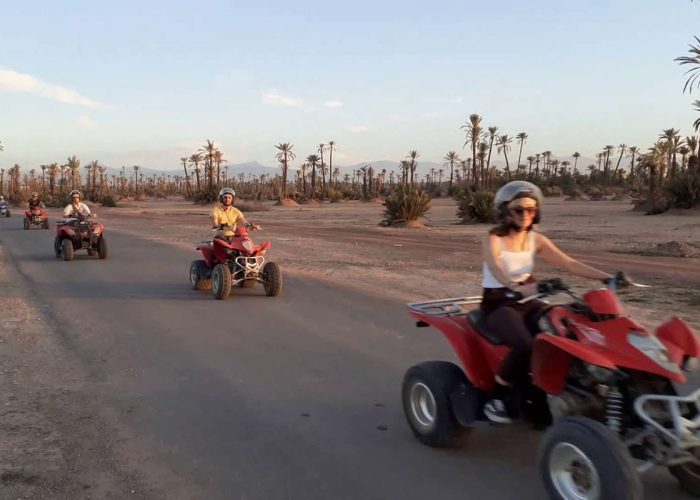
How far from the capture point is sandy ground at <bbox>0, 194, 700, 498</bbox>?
399 centimetres

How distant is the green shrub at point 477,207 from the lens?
30453 millimetres

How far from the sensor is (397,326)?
26.1 ft

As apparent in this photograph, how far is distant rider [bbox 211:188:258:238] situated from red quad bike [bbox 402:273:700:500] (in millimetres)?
7327

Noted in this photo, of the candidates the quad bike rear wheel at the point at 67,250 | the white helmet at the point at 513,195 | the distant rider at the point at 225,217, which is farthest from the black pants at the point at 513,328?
the quad bike rear wheel at the point at 67,250

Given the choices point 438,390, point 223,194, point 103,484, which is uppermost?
point 223,194

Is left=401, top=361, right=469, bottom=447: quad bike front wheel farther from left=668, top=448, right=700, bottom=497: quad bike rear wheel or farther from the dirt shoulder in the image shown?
the dirt shoulder

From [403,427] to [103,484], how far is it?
2.04 m

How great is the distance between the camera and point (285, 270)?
44.7 ft

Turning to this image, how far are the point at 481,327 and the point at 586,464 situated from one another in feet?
3.72

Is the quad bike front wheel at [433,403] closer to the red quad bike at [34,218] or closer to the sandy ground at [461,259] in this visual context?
Answer: the sandy ground at [461,259]

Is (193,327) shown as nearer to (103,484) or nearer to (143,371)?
(143,371)

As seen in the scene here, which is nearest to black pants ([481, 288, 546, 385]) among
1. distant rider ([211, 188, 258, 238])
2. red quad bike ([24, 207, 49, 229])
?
distant rider ([211, 188, 258, 238])

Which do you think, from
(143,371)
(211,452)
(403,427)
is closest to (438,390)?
(403,427)

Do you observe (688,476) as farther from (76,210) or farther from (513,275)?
(76,210)
